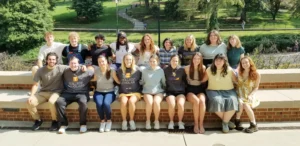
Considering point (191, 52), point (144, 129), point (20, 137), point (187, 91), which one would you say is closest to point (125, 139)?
point (144, 129)

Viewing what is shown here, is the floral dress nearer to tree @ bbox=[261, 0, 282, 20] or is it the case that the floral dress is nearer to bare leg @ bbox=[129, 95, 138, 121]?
bare leg @ bbox=[129, 95, 138, 121]

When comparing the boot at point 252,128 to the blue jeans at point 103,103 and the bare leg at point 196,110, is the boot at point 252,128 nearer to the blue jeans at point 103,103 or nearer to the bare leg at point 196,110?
the bare leg at point 196,110

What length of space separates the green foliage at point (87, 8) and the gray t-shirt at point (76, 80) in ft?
133

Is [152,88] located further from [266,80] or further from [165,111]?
[266,80]

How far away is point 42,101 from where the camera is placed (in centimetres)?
570

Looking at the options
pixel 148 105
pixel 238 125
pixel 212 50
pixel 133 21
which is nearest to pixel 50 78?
pixel 148 105

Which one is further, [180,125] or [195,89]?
[195,89]

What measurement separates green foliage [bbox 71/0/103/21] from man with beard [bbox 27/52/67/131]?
40.4 m

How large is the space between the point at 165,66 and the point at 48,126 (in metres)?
2.57

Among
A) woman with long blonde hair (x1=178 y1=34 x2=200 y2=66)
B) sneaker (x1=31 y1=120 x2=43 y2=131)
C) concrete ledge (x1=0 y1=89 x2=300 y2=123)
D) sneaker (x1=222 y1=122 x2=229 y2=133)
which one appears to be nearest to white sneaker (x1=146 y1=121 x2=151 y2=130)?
concrete ledge (x1=0 y1=89 x2=300 y2=123)

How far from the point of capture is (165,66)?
242 inches

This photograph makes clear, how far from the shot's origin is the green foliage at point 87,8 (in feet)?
146

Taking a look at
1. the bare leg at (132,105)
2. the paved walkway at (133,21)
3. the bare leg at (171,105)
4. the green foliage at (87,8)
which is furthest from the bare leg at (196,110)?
the green foliage at (87,8)

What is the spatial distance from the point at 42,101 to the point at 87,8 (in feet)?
135
